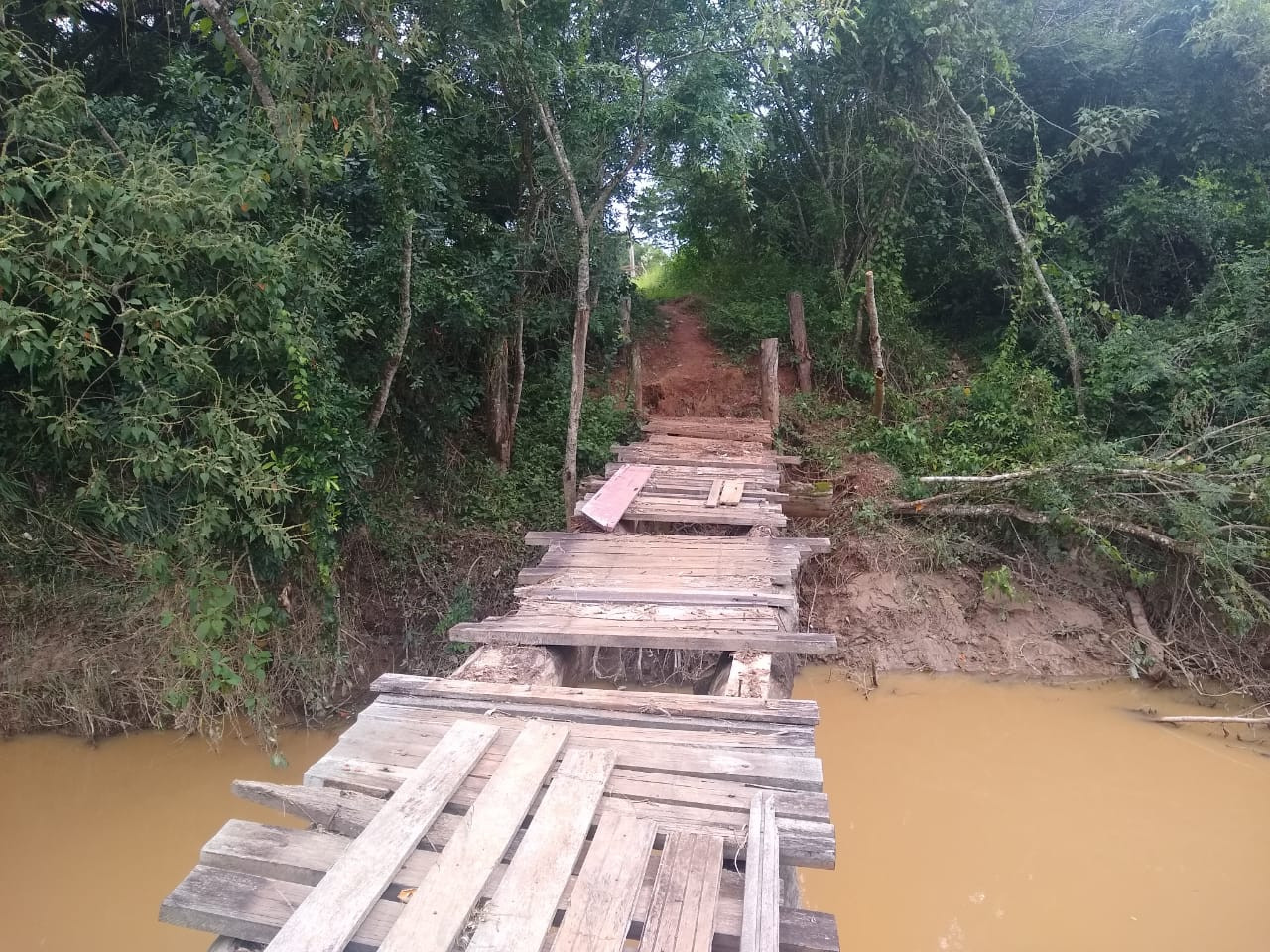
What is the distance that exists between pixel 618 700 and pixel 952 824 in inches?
108

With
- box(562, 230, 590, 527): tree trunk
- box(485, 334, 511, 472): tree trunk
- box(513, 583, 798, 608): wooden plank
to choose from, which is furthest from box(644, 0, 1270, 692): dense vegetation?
box(513, 583, 798, 608): wooden plank

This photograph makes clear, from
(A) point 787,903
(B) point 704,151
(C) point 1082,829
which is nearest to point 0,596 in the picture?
(A) point 787,903

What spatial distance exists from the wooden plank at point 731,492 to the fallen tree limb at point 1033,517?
1867 mm

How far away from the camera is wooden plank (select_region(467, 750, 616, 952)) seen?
1571 mm

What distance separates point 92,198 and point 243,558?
2.09m

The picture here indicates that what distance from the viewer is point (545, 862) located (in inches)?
69.6

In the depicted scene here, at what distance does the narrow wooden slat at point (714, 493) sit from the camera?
4.87 metres

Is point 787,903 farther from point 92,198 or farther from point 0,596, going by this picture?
point 0,596

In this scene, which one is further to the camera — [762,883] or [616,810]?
[616,810]

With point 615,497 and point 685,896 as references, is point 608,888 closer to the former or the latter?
point 685,896

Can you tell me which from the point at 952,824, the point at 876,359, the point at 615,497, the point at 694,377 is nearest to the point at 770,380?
the point at 876,359

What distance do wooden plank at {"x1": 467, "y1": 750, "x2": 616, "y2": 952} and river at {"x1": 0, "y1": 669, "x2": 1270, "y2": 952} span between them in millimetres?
2257

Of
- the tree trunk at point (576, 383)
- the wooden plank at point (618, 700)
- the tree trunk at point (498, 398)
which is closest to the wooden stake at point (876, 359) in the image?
the tree trunk at point (576, 383)

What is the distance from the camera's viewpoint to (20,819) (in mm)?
4234
